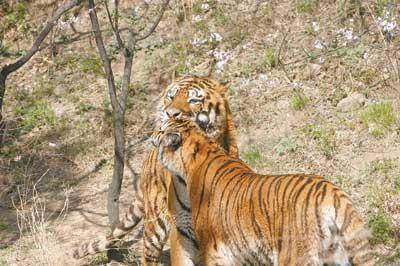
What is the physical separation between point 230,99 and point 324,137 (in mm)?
1667

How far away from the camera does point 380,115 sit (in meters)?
7.70

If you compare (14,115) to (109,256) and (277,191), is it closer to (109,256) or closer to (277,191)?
(109,256)

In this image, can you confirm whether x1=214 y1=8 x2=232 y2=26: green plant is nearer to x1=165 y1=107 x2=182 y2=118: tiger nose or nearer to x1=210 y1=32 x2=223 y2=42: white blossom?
x1=210 y1=32 x2=223 y2=42: white blossom

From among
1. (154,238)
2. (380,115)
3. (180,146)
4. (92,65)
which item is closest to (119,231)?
(154,238)

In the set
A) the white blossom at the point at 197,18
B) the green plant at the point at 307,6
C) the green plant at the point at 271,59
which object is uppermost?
the white blossom at the point at 197,18

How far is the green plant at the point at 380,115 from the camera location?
25.0ft

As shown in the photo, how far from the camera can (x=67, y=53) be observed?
10.9 m

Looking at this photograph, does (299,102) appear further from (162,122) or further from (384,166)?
(162,122)

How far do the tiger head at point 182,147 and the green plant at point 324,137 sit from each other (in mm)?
2512

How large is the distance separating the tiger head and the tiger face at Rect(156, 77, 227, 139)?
1.85 ft

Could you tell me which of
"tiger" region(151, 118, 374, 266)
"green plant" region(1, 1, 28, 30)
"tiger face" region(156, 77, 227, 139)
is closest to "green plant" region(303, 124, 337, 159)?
"tiger face" region(156, 77, 227, 139)

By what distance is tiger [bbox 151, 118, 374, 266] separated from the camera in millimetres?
4059

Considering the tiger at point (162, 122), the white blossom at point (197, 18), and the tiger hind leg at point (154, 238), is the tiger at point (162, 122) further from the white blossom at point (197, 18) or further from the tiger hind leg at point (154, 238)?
the white blossom at point (197, 18)

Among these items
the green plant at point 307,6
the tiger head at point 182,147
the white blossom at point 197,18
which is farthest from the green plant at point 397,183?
the white blossom at point 197,18
